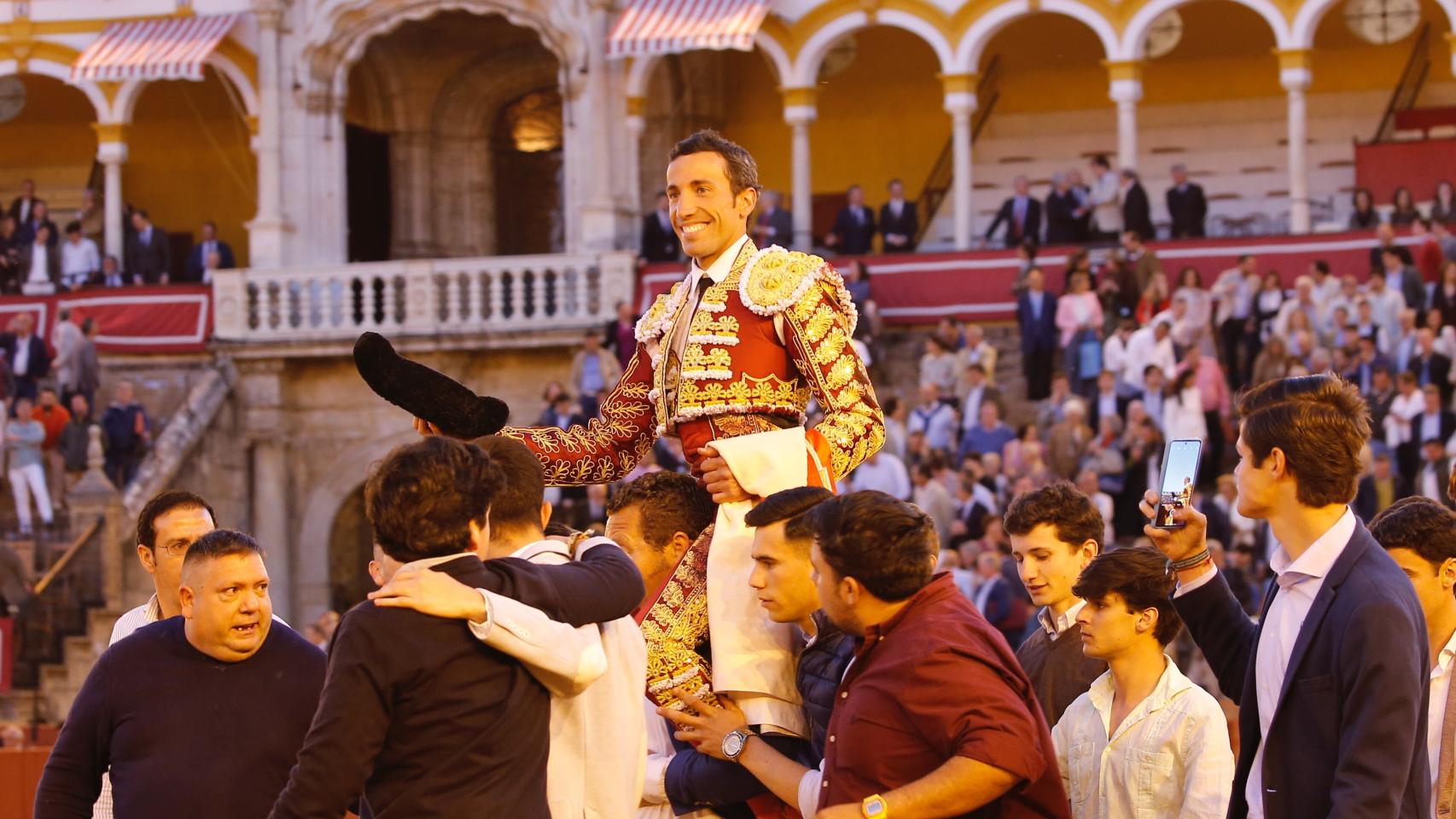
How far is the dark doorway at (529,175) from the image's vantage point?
2450 cm

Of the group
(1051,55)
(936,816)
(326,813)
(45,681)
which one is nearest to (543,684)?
(326,813)

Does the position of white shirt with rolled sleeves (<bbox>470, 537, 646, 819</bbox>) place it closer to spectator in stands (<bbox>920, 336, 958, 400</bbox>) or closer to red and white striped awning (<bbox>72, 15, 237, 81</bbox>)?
spectator in stands (<bbox>920, 336, 958, 400</bbox>)

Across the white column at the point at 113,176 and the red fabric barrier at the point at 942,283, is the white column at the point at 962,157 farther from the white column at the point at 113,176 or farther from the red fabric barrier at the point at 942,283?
the white column at the point at 113,176

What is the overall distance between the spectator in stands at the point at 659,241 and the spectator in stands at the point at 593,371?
2.05 metres

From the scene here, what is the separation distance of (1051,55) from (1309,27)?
9.92 ft

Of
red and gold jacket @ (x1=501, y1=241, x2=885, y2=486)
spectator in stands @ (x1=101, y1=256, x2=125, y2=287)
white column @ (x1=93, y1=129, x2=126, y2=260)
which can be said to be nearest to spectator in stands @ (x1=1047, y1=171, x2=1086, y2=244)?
spectator in stands @ (x1=101, y1=256, x2=125, y2=287)

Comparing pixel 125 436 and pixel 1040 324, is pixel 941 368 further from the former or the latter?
pixel 125 436

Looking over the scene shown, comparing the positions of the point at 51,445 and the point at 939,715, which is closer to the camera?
the point at 939,715

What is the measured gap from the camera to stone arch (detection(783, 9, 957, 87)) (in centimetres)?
2194

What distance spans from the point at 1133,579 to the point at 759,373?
100 cm

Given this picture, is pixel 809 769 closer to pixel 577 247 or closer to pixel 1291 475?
pixel 1291 475

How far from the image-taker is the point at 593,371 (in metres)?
18.5

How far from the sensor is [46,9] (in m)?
23.4

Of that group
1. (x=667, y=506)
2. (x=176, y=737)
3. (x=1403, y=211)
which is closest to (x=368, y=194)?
(x=1403, y=211)
